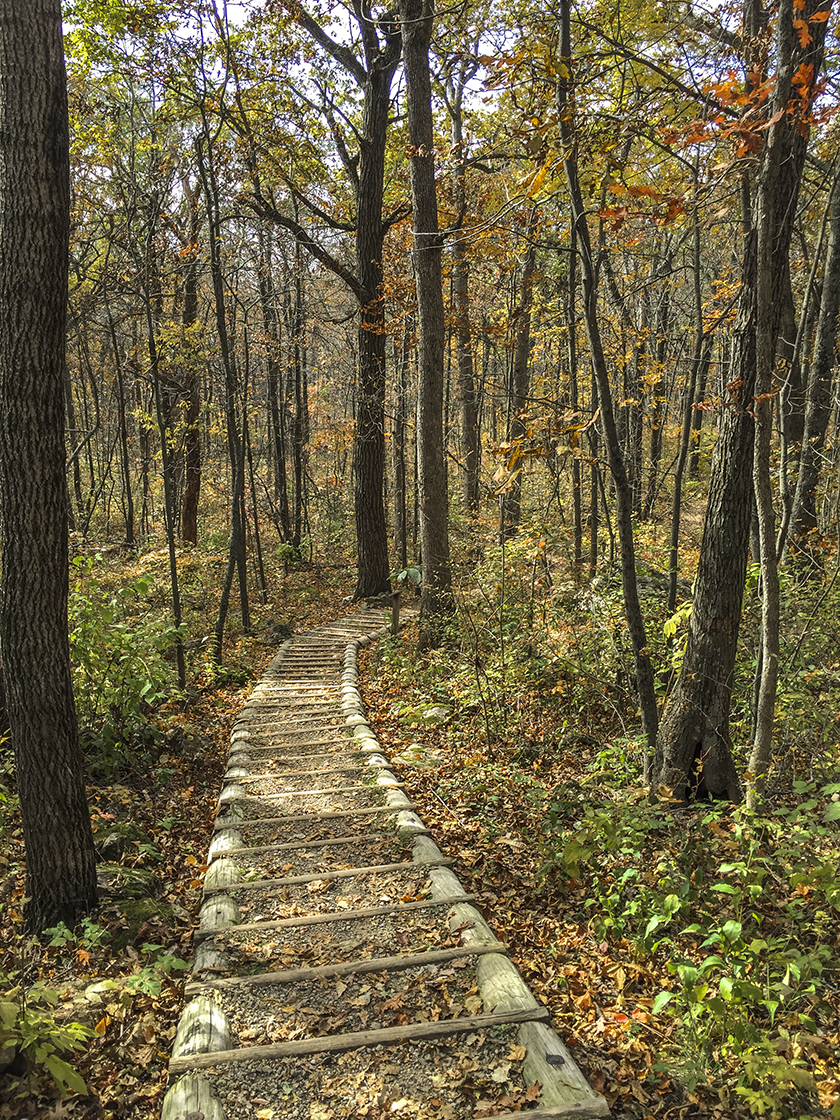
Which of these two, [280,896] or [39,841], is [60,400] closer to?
[39,841]

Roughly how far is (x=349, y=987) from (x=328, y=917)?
1.90ft

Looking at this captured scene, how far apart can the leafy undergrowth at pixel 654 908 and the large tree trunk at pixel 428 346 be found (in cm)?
343

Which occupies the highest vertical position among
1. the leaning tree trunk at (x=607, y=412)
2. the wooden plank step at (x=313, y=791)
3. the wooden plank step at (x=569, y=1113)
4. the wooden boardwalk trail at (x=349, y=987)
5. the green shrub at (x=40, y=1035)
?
the leaning tree trunk at (x=607, y=412)

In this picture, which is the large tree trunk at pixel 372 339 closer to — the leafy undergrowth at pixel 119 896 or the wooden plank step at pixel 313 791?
the leafy undergrowth at pixel 119 896

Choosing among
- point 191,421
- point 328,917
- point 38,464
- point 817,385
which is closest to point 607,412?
point 38,464

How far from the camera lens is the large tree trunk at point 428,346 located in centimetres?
894

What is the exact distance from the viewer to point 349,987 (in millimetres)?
3367

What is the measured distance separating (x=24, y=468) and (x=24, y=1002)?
2.58 meters

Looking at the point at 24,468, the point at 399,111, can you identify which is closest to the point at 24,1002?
the point at 24,468

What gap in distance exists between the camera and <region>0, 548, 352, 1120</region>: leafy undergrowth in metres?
2.79

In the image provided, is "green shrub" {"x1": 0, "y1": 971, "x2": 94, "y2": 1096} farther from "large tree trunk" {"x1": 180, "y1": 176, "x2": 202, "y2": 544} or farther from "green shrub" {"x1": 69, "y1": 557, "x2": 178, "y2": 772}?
"large tree trunk" {"x1": 180, "y1": 176, "x2": 202, "y2": 544}

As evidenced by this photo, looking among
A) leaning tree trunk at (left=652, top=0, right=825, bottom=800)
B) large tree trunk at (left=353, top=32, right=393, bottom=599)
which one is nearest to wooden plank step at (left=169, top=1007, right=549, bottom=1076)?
leaning tree trunk at (left=652, top=0, right=825, bottom=800)

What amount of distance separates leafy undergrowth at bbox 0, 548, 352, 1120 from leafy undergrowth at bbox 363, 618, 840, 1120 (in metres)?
1.93

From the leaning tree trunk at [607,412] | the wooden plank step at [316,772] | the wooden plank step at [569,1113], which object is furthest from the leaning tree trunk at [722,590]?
the wooden plank step at [316,772]
